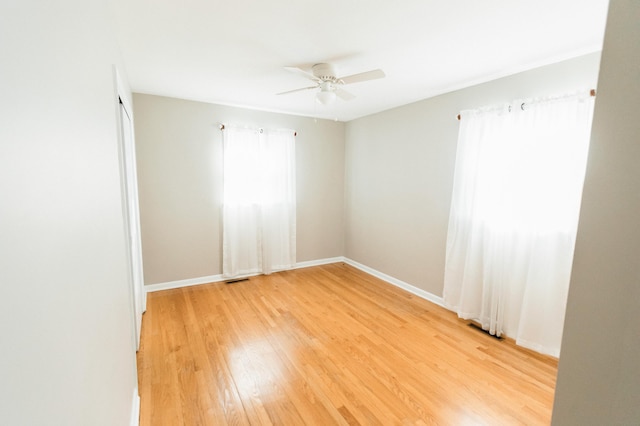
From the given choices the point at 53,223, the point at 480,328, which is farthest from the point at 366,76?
the point at 480,328

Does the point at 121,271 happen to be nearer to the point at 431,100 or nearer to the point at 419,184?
the point at 419,184

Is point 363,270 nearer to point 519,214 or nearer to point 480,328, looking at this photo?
point 480,328

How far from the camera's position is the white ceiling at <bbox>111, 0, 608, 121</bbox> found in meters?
1.60

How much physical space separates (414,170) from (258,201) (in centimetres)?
222

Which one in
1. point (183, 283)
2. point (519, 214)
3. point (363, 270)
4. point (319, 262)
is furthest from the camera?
point (319, 262)

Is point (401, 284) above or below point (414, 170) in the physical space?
below

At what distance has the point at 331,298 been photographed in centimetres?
343

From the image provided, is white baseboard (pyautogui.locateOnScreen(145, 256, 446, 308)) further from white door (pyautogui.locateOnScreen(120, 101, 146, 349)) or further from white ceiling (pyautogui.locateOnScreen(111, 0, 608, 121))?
white ceiling (pyautogui.locateOnScreen(111, 0, 608, 121))

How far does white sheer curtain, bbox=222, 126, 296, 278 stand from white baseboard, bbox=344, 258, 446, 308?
113 centimetres

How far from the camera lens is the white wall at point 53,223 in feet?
1.40

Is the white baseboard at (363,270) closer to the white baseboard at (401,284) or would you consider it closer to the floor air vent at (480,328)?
the white baseboard at (401,284)

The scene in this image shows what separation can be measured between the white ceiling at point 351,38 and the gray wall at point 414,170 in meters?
0.16

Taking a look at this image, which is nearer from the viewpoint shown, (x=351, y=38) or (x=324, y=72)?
(x=351, y=38)

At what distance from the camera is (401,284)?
Result: 3781 mm
